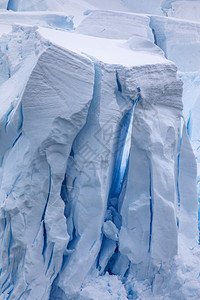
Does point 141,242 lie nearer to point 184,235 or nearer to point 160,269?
point 160,269

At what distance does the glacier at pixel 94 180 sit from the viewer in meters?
1.67

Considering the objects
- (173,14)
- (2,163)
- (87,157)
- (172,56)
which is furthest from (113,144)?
(173,14)

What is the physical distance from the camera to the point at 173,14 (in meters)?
4.69

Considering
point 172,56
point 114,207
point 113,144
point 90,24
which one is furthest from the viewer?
point 172,56

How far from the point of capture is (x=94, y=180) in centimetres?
175

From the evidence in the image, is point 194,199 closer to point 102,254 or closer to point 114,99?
point 102,254

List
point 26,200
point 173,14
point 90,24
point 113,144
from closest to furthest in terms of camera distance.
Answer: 1. point 26,200
2. point 113,144
3. point 90,24
4. point 173,14

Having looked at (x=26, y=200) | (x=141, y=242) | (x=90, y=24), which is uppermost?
(x=90, y=24)

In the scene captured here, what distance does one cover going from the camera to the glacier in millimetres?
1669

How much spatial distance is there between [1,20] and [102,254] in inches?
110

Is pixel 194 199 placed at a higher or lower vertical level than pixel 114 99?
lower

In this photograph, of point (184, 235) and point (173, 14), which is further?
point (173, 14)

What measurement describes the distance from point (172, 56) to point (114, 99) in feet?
7.59

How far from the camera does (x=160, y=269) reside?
1859mm
